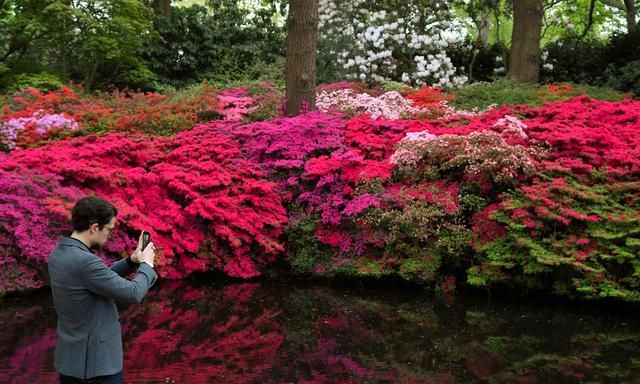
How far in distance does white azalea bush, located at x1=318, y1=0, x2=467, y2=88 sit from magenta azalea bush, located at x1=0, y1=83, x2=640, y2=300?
6.05 m

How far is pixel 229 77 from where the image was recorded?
17297mm

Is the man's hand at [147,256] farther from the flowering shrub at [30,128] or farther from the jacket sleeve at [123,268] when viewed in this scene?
the flowering shrub at [30,128]

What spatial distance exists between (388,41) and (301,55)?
570cm

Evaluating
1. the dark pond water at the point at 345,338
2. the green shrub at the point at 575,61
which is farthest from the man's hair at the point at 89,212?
the green shrub at the point at 575,61

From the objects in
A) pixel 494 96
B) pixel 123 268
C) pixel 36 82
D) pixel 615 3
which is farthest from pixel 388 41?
pixel 123 268

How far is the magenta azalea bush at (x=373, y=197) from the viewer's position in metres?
6.65

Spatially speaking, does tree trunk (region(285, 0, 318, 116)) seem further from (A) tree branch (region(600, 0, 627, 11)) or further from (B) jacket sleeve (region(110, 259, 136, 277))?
(A) tree branch (region(600, 0, 627, 11))

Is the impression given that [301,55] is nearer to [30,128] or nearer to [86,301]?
[30,128]

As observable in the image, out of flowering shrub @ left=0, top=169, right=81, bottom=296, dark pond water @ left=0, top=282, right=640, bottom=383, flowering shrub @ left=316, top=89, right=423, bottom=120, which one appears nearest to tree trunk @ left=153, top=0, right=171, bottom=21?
flowering shrub @ left=316, top=89, right=423, bottom=120

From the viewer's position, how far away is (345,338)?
5605 millimetres

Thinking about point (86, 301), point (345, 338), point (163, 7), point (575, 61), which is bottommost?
point (345, 338)

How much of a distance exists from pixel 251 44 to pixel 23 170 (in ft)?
38.8

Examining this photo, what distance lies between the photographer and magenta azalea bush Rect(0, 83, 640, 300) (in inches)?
262

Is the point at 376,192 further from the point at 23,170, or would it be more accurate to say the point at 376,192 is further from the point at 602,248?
the point at 23,170
